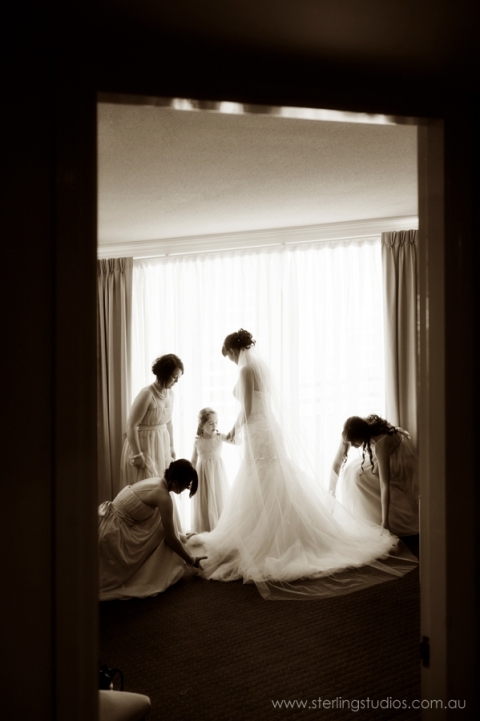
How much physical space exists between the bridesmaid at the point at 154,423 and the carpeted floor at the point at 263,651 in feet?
4.41

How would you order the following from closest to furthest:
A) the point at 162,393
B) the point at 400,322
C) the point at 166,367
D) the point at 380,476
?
the point at 380,476 → the point at 166,367 → the point at 162,393 → the point at 400,322

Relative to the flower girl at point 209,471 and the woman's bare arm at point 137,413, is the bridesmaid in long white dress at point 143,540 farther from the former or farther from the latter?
the flower girl at point 209,471

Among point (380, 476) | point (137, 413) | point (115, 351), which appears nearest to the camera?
point (380, 476)

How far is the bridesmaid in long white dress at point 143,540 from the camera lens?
3.89 meters

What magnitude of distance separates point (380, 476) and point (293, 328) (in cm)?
188

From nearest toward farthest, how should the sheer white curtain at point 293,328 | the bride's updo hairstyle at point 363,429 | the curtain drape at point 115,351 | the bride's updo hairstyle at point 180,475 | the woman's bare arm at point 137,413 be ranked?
1. the bride's updo hairstyle at point 180,475
2. the bride's updo hairstyle at point 363,429
3. the woman's bare arm at point 137,413
4. the sheer white curtain at point 293,328
5. the curtain drape at point 115,351

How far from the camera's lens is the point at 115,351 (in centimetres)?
644

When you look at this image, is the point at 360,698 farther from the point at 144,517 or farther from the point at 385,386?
the point at 385,386

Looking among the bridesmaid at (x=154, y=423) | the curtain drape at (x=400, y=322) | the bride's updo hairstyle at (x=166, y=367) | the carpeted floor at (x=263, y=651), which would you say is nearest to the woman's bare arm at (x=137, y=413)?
the bridesmaid at (x=154, y=423)

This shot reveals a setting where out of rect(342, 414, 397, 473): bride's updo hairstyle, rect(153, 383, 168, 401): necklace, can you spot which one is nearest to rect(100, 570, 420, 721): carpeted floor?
rect(342, 414, 397, 473): bride's updo hairstyle

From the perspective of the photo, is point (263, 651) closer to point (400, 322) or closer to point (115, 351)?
point (400, 322)

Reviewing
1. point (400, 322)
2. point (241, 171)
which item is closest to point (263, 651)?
point (241, 171)

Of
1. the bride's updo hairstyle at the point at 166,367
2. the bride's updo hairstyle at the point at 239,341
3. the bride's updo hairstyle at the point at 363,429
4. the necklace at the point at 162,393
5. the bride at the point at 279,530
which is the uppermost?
the bride's updo hairstyle at the point at 239,341

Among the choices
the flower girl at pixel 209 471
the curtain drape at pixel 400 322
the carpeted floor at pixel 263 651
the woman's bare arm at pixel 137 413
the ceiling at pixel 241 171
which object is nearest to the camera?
the carpeted floor at pixel 263 651
